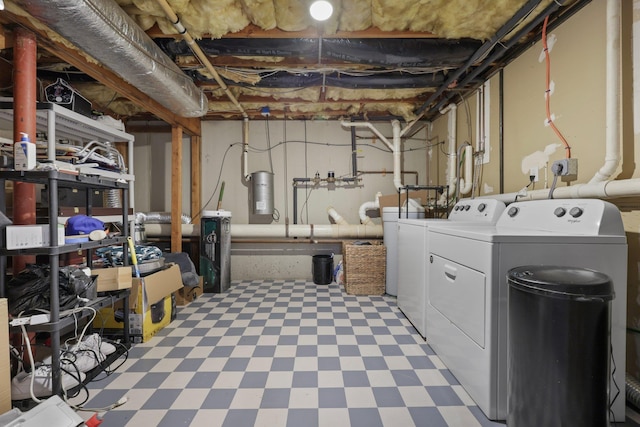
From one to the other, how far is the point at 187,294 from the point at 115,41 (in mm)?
2493

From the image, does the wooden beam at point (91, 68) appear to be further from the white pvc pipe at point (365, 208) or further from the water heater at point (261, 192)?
the white pvc pipe at point (365, 208)

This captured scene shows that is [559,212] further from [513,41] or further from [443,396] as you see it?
[513,41]

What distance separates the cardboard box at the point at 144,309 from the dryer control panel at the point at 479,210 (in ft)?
9.01

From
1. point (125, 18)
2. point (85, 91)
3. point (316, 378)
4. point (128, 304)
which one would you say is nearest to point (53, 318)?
point (128, 304)

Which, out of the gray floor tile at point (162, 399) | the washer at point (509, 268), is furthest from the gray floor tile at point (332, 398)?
the gray floor tile at point (162, 399)

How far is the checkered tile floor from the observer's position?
4.86 ft

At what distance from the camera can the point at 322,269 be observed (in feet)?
13.0

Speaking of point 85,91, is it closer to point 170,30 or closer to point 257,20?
point 170,30

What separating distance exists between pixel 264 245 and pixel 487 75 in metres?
3.44

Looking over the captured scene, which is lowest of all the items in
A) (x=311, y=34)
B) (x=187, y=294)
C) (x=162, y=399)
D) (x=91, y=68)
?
(x=162, y=399)

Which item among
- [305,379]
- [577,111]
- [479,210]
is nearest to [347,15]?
[577,111]

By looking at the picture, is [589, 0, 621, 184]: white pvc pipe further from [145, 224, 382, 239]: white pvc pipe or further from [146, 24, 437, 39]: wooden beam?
[145, 224, 382, 239]: white pvc pipe

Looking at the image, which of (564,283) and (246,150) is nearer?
(564,283)

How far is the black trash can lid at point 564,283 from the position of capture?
3.59ft
